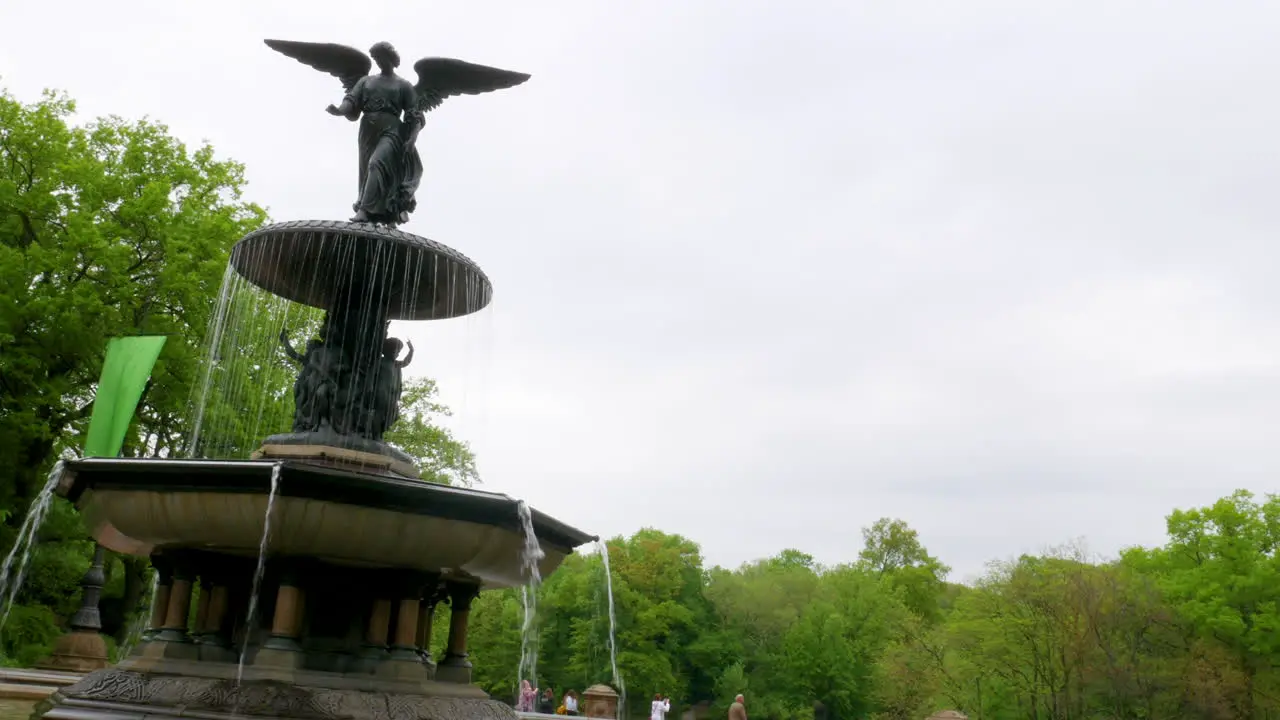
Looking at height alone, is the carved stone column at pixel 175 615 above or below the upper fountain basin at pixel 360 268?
below

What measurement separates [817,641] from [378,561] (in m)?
48.3

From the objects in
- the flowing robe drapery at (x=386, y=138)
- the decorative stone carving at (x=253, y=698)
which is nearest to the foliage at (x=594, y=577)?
the flowing robe drapery at (x=386, y=138)

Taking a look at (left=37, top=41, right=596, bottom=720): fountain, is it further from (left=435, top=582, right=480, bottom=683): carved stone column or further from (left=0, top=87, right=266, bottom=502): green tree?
(left=0, top=87, right=266, bottom=502): green tree

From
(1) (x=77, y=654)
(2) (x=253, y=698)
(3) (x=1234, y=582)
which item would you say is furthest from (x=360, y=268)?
(3) (x=1234, y=582)

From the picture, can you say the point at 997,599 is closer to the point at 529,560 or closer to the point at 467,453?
the point at 467,453

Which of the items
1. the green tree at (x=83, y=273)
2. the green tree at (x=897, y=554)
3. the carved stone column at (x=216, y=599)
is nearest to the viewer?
the carved stone column at (x=216, y=599)

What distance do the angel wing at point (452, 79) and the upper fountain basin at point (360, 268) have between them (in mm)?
1654

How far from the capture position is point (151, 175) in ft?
79.7

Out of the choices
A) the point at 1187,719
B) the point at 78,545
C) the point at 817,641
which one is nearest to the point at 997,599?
the point at 1187,719

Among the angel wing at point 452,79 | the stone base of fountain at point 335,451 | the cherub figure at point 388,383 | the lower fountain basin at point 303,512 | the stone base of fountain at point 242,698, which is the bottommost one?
the stone base of fountain at point 242,698

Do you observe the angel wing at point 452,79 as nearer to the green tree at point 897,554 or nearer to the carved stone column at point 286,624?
the carved stone column at point 286,624

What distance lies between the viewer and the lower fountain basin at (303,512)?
7.45m

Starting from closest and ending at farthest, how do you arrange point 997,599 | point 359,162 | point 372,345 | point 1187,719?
point 372,345
point 359,162
point 1187,719
point 997,599

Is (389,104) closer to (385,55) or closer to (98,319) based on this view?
(385,55)
